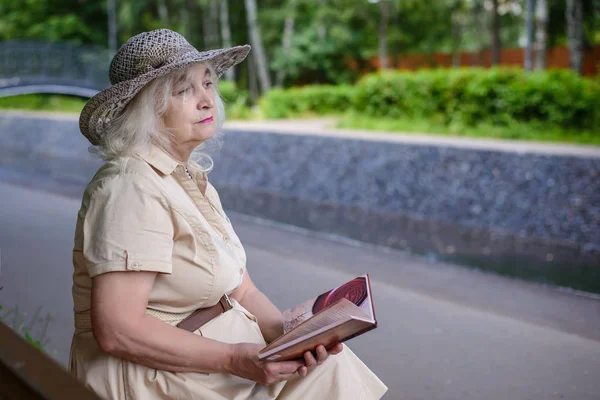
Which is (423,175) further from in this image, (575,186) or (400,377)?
(400,377)

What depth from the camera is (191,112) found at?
6.06 ft

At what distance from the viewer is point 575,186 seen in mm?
7723

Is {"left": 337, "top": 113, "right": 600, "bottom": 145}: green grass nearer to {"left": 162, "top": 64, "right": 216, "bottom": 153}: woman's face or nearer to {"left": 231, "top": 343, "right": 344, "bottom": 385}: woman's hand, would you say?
{"left": 162, "top": 64, "right": 216, "bottom": 153}: woman's face

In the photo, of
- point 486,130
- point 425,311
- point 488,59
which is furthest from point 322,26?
point 425,311

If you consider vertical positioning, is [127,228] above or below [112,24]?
below

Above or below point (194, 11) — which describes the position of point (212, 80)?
below

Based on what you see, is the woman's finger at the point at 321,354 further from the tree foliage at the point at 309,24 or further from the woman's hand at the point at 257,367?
the tree foliage at the point at 309,24

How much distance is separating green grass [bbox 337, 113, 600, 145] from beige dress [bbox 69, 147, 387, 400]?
374 inches

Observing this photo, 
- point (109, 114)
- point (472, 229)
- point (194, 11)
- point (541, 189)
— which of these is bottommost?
point (472, 229)

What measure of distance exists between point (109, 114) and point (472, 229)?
23.7ft

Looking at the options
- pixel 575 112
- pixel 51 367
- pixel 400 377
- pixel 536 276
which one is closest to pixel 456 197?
pixel 536 276

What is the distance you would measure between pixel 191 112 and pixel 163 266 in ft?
1.48

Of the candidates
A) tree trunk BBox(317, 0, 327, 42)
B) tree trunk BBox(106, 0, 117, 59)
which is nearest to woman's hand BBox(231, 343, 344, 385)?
tree trunk BBox(317, 0, 327, 42)

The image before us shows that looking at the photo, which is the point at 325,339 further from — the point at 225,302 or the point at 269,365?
the point at 225,302
